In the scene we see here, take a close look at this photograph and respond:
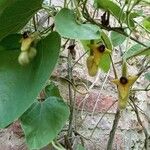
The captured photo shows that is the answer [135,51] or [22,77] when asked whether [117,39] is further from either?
[22,77]

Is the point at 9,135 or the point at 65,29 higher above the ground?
the point at 65,29

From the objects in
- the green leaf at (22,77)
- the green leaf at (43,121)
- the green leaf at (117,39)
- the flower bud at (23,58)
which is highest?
the flower bud at (23,58)

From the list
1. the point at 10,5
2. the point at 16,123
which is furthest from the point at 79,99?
the point at 10,5

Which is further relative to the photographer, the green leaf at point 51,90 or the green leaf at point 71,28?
the green leaf at point 51,90

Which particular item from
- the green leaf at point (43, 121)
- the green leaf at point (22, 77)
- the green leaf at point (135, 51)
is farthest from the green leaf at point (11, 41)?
the green leaf at point (135, 51)

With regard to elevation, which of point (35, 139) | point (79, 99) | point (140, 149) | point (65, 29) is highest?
point (65, 29)

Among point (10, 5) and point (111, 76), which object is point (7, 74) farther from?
point (111, 76)

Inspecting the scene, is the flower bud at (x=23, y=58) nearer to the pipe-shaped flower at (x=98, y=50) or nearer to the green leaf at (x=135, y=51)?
the pipe-shaped flower at (x=98, y=50)
